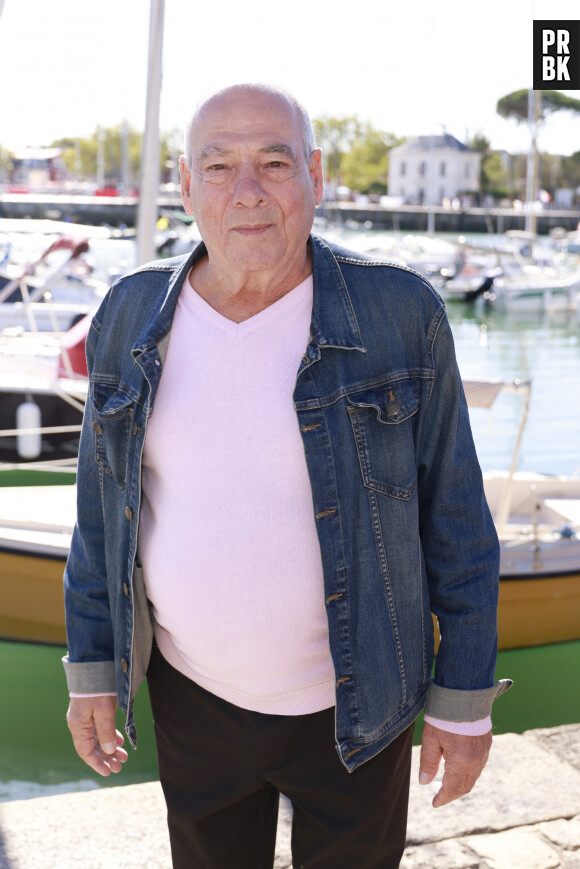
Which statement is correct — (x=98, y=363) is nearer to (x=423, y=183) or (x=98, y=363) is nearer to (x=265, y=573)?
(x=265, y=573)

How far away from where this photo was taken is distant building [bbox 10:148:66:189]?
98.6 meters

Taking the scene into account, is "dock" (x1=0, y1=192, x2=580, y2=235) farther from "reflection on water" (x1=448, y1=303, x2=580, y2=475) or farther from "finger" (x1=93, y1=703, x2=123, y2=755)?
"finger" (x1=93, y1=703, x2=123, y2=755)

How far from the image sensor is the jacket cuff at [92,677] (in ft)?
6.02

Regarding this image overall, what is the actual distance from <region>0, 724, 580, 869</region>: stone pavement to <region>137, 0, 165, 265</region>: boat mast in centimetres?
383

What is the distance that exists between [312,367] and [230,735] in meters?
0.65

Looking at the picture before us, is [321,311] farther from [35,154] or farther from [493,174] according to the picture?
[35,154]

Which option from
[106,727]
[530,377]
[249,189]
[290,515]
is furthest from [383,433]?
[530,377]

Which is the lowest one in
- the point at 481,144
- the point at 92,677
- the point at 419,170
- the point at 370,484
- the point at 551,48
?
the point at 92,677

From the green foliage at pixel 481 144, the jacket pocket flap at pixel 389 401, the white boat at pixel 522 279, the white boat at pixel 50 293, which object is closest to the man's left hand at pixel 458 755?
the jacket pocket flap at pixel 389 401

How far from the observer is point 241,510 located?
1.60m

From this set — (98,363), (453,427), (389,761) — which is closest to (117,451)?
(98,363)

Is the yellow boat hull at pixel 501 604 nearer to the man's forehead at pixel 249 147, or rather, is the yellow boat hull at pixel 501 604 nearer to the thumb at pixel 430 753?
the thumb at pixel 430 753

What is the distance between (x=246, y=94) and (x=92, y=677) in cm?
107

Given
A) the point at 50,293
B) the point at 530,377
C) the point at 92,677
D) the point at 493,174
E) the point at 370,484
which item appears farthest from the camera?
the point at 493,174
